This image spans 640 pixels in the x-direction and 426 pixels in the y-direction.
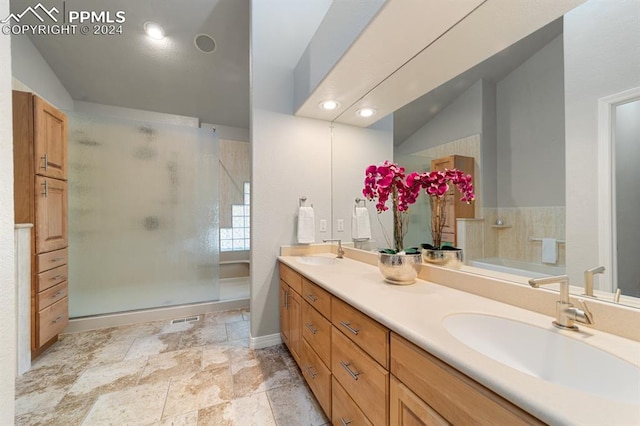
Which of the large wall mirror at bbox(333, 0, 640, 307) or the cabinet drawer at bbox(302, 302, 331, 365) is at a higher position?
the large wall mirror at bbox(333, 0, 640, 307)

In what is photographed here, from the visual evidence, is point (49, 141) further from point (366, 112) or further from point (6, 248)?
point (366, 112)

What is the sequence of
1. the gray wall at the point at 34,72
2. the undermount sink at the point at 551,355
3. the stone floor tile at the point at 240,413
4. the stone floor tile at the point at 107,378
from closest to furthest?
the undermount sink at the point at 551,355, the stone floor tile at the point at 240,413, the stone floor tile at the point at 107,378, the gray wall at the point at 34,72

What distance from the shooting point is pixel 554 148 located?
89cm

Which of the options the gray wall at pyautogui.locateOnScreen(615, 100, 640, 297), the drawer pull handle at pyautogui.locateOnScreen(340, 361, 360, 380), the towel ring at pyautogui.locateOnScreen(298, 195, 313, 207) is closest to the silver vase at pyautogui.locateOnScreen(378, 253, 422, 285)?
the drawer pull handle at pyautogui.locateOnScreen(340, 361, 360, 380)

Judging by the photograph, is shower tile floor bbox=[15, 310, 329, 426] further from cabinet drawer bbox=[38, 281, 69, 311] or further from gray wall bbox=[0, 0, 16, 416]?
gray wall bbox=[0, 0, 16, 416]

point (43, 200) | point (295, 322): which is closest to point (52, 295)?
Answer: point (43, 200)

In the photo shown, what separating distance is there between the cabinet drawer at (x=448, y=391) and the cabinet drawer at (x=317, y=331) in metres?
0.52

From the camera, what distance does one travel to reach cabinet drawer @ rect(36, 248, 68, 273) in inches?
73.9

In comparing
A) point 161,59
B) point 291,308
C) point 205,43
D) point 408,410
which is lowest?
point 291,308

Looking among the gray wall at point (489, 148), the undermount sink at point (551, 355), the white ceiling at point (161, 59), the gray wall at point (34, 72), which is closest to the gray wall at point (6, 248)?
the undermount sink at point (551, 355)

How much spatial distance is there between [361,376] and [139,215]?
291 cm

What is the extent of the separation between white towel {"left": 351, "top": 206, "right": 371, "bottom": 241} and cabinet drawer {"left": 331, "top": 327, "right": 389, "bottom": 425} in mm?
931

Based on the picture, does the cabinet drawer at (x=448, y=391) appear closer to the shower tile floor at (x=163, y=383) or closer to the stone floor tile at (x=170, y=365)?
the shower tile floor at (x=163, y=383)

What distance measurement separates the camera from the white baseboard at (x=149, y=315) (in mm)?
2381
